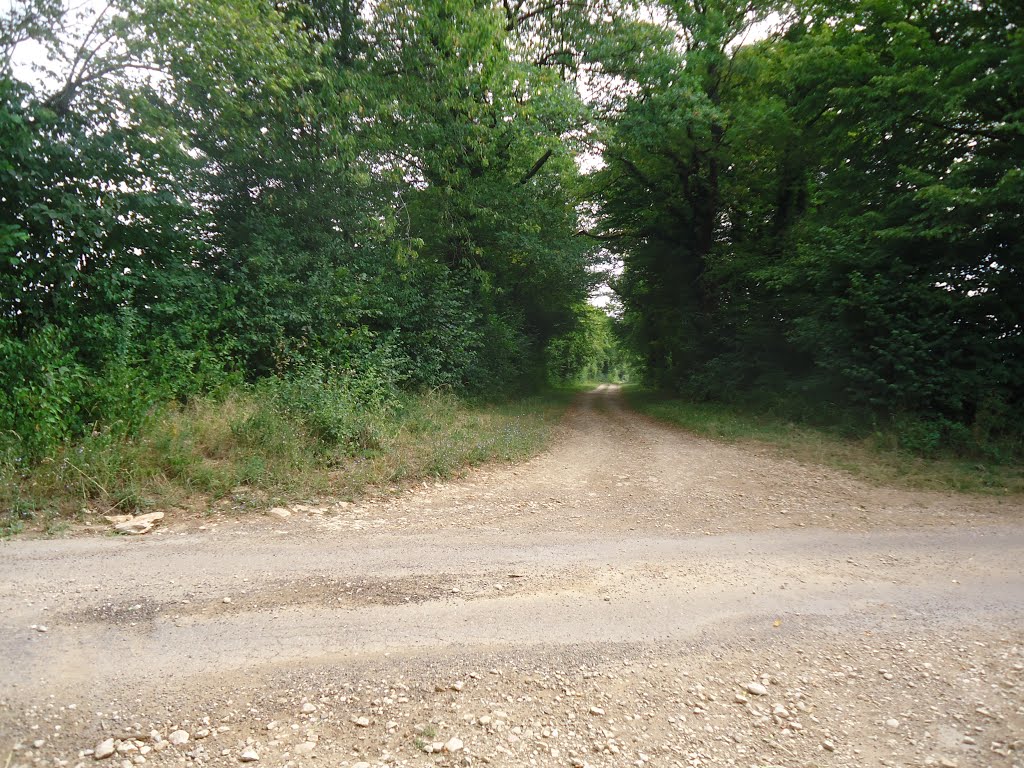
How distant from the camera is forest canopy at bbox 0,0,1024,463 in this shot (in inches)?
310

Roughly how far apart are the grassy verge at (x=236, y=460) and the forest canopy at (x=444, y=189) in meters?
0.60

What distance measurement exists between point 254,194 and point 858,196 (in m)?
13.5

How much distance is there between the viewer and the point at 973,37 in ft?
33.1

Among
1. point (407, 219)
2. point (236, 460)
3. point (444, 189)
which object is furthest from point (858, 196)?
point (236, 460)

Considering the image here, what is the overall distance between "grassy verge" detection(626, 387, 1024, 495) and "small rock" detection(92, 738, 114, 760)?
27.6 feet

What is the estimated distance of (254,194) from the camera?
10.9m

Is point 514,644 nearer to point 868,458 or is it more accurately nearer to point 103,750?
point 103,750

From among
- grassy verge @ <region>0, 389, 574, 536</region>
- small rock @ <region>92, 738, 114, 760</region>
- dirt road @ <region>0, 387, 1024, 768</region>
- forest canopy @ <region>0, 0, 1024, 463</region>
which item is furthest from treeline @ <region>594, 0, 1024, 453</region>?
small rock @ <region>92, 738, 114, 760</region>

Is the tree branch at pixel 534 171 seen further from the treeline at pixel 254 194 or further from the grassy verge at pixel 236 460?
the grassy verge at pixel 236 460

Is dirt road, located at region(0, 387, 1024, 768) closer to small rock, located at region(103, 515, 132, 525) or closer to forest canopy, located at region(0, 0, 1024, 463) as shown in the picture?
small rock, located at region(103, 515, 132, 525)

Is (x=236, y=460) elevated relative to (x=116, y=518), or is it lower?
elevated

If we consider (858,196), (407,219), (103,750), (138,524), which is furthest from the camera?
(407,219)

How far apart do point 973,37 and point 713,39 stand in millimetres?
7132

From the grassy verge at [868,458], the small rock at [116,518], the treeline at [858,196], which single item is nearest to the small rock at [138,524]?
the small rock at [116,518]
